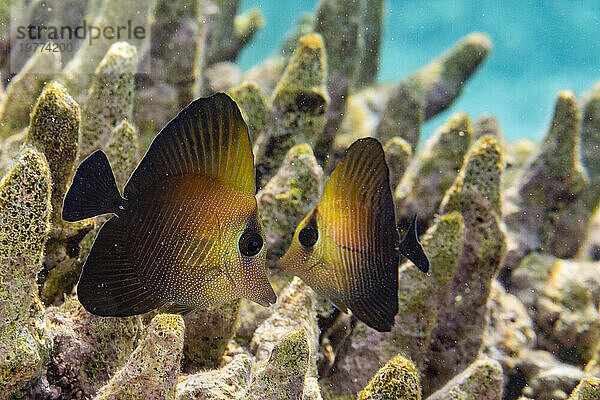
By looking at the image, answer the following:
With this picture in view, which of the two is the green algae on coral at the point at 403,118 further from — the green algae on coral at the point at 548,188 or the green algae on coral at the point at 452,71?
the green algae on coral at the point at 452,71

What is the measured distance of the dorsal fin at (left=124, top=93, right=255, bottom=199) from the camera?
5.23 ft

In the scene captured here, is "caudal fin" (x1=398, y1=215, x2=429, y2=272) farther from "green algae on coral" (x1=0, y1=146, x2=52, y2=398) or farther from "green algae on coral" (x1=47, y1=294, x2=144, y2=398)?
"green algae on coral" (x1=0, y1=146, x2=52, y2=398)

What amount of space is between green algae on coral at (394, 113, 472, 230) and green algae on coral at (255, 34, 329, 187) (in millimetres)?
894

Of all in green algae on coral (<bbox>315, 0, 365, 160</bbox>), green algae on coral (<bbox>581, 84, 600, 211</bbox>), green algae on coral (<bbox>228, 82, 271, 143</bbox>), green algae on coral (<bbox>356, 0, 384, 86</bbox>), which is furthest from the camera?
green algae on coral (<bbox>356, 0, 384, 86</bbox>)

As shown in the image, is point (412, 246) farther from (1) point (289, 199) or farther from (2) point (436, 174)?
(2) point (436, 174)

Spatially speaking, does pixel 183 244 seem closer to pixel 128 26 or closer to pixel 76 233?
pixel 76 233

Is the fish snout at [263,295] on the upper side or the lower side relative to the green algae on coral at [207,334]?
upper

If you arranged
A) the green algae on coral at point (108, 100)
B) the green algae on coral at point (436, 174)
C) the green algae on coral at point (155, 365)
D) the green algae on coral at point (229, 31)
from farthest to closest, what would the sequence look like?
the green algae on coral at point (229, 31), the green algae on coral at point (436, 174), the green algae on coral at point (108, 100), the green algae on coral at point (155, 365)

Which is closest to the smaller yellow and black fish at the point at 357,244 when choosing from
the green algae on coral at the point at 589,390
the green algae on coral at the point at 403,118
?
the green algae on coral at the point at 589,390

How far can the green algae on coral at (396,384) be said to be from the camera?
5.14 ft

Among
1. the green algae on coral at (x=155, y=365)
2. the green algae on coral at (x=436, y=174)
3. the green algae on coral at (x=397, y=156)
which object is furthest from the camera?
the green algae on coral at (x=436, y=174)

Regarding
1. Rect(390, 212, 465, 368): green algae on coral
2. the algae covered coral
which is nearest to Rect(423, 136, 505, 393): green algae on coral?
the algae covered coral

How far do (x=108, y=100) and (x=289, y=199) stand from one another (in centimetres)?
116

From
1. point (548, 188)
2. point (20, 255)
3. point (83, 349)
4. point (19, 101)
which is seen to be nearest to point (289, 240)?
point (83, 349)
